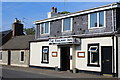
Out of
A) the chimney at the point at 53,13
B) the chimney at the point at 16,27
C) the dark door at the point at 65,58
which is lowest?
the dark door at the point at 65,58

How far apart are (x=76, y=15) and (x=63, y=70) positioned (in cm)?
605

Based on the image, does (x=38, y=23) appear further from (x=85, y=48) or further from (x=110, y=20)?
(x=110, y=20)

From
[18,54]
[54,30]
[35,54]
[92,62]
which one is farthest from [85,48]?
[18,54]

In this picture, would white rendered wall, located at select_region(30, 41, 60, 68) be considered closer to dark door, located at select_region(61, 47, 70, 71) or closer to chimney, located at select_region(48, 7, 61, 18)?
dark door, located at select_region(61, 47, 70, 71)

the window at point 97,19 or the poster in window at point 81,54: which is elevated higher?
the window at point 97,19

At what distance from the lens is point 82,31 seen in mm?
23266

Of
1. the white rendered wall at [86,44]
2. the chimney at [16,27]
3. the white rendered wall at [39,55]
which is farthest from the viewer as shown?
the chimney at [16,27]

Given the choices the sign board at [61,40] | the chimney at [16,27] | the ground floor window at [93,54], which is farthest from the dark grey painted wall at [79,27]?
the chimney at [16,27]

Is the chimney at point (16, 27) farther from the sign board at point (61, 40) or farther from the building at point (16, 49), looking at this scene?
the sign board at point (61, 40)

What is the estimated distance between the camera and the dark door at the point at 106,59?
1966 cm

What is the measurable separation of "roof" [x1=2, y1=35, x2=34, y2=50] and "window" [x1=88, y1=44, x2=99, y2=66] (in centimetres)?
1242

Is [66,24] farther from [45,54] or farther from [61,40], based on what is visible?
[45,54]

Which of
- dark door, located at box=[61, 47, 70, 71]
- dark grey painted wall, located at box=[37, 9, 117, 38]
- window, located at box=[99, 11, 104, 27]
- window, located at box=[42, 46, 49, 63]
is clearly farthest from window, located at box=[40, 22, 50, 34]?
window, located at box=[99, 11, 104, 27]

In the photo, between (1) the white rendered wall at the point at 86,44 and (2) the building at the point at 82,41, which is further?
(1) the white rendered wall at the point at 86,44
